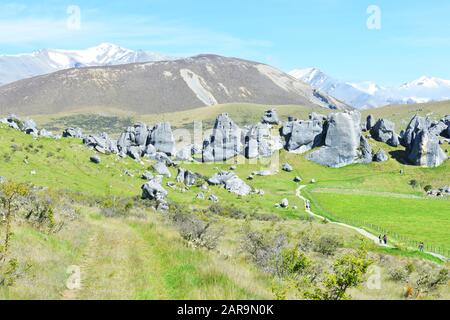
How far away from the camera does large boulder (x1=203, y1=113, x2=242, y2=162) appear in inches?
4837

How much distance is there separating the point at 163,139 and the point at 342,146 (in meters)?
48.7

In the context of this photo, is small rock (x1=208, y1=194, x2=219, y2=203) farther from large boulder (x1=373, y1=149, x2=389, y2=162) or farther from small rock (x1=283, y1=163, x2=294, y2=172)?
large boulder (x1=373, y1=149, x2=389, y2=162)

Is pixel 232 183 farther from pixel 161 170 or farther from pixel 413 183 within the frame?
pixel 413 183

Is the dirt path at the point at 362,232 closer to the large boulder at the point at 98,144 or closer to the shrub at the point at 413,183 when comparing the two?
the shrub at the point at 413,183

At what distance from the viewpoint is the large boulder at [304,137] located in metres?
130

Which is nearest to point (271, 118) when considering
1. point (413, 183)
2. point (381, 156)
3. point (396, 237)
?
point (381, 156)

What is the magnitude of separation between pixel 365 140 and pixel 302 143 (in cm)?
1737

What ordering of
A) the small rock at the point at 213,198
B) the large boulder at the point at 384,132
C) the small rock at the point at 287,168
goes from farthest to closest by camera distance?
1. the large boulder at the point at 384,132
2. the small rock at the point at 287,168
3. the small rock at the point at 213,198

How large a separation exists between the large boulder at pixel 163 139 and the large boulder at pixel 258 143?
70.4 feet

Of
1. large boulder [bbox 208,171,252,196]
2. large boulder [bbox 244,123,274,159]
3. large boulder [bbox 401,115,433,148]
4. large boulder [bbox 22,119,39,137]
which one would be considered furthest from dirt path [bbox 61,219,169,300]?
large boulder [bbox 401,115,433,148]

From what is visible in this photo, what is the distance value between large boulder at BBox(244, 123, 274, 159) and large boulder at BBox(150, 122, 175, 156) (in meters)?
21.5

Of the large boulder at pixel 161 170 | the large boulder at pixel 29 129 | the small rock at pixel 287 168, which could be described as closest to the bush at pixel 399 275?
the large boulder at pixel 161 170
